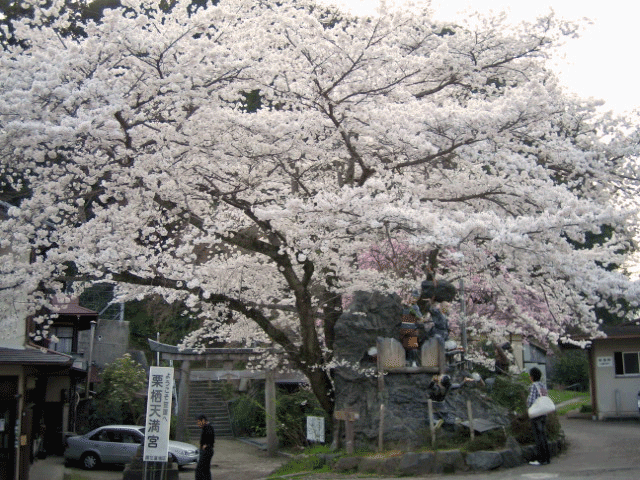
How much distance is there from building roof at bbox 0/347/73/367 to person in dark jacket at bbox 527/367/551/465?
907 cm

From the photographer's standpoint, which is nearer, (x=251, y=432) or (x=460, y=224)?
(x=460, y=224)

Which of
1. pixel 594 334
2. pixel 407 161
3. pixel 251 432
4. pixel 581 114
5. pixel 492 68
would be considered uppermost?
pixel 492 68

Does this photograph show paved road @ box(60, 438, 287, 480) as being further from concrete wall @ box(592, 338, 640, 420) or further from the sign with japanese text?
the sign with japanese text

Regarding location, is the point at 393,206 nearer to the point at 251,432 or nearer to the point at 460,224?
the point at 460,224

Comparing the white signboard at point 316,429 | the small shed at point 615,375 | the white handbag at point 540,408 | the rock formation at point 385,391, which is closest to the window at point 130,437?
the white signboard at point 316,429

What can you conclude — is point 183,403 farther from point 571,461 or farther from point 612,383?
point 571,461

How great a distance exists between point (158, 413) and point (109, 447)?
32.0ft

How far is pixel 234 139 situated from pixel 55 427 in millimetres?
16474

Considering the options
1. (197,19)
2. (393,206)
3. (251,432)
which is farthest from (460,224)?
(251,432)

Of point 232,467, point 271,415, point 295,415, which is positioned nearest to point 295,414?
point 295,415

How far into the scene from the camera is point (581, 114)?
12.2 meters

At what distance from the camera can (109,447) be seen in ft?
65.8

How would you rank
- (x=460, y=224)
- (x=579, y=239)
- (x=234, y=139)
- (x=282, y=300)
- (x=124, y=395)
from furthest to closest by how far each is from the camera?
(x=124, y=395) → (x=282, y=300) → (x=234, y=139) → (x=579, y=239) → (x=460, y=224)

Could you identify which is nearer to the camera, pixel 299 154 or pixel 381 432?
pixel 299 154
